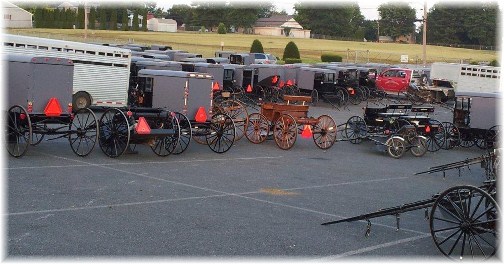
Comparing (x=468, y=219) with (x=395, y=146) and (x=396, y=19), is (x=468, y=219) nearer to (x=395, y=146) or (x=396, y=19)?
(x=395, y=146)

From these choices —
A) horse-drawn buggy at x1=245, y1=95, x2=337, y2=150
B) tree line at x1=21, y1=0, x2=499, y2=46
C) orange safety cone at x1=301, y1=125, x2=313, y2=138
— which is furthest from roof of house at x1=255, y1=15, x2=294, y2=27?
orange safety cone at x1=301, y1=125, x2=313, y2=138

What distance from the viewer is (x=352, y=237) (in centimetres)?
984

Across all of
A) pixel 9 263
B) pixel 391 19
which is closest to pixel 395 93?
pixel 9 263

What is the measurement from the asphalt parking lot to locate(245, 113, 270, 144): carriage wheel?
94cm

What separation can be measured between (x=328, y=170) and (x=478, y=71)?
80.5ft

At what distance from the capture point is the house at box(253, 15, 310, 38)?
11144 cm

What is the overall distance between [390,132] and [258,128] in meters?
3.35

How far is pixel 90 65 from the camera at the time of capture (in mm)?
23500

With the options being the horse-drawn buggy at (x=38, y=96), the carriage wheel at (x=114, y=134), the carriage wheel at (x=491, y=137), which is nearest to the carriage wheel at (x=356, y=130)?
the carriage wheel at (x=491, y=137)

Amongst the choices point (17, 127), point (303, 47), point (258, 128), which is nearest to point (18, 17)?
point (303, 47)

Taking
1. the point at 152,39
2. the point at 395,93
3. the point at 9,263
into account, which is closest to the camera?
the point at 9,263

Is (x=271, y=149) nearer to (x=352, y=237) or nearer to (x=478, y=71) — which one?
(x=352, y=237)

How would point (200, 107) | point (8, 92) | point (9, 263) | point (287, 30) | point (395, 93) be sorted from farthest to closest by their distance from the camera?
point (287, 30) → point (395, 93) → point (200, 107) → point (8, 92) → point (9, 263)

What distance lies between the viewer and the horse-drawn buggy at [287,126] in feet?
61.4
